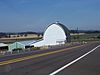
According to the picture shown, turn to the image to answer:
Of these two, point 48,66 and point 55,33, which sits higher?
point 55,33

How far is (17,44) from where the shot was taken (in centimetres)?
7544

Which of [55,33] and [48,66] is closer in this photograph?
[48,66]

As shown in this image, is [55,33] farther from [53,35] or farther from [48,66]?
[48,66]

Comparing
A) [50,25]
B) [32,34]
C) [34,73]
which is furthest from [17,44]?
[32,34]

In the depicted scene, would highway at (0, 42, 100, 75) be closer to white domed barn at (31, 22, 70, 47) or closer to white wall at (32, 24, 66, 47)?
white domed barn at (31, 22, 70, 47)

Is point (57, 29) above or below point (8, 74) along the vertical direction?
above

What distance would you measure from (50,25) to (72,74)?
3169 inches

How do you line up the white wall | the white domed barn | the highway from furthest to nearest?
the white wall
the white domed barn
the highway

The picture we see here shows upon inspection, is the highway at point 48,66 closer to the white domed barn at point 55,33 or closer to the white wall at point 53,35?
the white domed barn at point 55,33

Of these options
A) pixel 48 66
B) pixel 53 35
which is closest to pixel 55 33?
pixel 53 35

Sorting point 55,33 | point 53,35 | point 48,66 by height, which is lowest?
point 48,66

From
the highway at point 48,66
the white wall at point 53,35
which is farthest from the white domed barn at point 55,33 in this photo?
the highway at point 48,66

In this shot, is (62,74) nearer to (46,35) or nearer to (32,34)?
(46,35)

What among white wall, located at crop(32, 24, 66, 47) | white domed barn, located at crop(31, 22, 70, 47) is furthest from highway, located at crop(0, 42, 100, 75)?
white wall, located at crop(32, 24, 66, 47)
